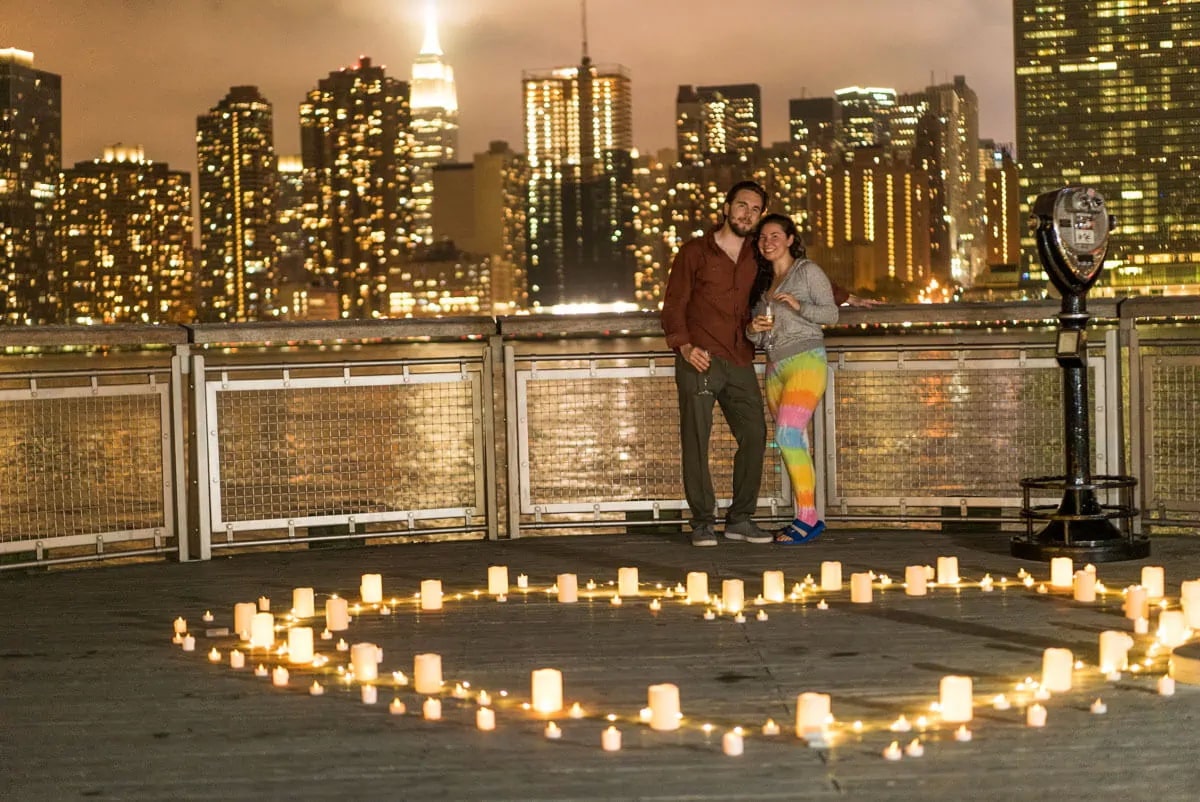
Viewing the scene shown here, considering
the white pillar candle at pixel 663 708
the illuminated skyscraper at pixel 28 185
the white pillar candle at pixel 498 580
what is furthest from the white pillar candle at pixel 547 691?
the illuminated skyscraper at pixel 28 185

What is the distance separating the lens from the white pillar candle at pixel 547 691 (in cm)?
451

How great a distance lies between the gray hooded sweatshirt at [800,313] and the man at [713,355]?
0.52ft

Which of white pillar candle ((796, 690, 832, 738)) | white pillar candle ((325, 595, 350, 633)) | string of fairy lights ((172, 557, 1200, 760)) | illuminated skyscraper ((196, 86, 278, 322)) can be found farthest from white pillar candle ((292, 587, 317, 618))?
illuminated skyscraper ((196, 86, 278, 322))

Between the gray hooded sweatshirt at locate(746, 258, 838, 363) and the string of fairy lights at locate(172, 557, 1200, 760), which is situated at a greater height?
the gray hooded sweatshirt at locate(746, 258, 838, 363)

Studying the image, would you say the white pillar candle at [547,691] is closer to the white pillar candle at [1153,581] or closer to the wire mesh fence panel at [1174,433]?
the white pillar candle at [1153,581]

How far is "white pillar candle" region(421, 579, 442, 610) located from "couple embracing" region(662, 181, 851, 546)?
87.1 inches

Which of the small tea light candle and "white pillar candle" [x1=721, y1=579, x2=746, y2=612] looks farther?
"white pillar candle" [x1=721, y1=579, x2=746, y2=612]

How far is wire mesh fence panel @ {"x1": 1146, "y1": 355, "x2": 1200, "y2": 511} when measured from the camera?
27.9 ft

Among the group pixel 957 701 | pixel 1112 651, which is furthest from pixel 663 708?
pixel 1112 651

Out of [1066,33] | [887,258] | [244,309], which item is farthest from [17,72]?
[1066,33]

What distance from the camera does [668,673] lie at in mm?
5156

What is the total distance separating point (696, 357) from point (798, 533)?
1027mm

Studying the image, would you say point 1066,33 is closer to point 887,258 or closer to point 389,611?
point 887,258

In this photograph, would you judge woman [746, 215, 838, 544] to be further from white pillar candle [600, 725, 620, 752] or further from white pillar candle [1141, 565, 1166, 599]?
white pillar candle [600, 725, 620, 752]
